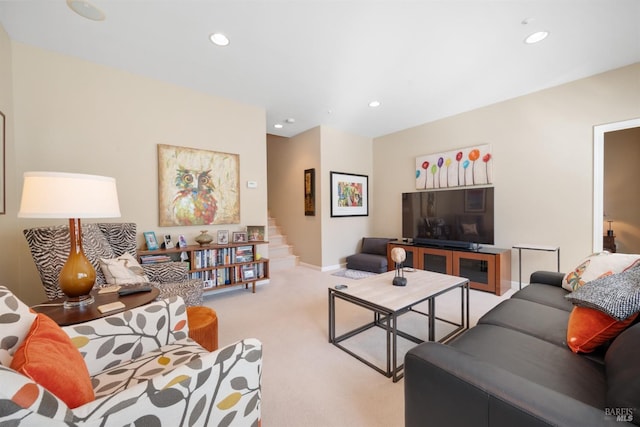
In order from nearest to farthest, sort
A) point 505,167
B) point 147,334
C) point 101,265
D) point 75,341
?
1. point 75,341
2. point 147,334
3. point 101,265
4. point 505,167

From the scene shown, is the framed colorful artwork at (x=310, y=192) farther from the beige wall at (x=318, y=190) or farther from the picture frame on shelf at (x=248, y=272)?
the picture frame on shelf at (x=248, y=272)

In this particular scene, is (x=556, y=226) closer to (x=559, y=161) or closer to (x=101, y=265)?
(x=559, y=161)

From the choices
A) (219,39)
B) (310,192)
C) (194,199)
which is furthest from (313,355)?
(310,192)

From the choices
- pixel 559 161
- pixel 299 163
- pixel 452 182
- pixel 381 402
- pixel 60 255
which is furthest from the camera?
pixel 299 163

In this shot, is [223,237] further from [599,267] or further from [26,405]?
[599,267]

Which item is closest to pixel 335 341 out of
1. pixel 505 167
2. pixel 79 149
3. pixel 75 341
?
pixel 75 341

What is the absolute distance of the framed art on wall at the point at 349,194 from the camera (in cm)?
473

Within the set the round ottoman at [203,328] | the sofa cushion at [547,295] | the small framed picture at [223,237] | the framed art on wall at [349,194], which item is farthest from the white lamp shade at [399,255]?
the framed art on wall at [349,194]

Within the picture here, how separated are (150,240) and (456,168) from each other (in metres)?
4.45

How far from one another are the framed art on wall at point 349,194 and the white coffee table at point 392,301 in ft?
8.24

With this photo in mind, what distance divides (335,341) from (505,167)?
3446 millimetres

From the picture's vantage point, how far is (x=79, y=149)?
2564 mm

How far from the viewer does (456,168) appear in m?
3.99

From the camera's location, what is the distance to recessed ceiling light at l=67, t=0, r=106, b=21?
6.15ft
